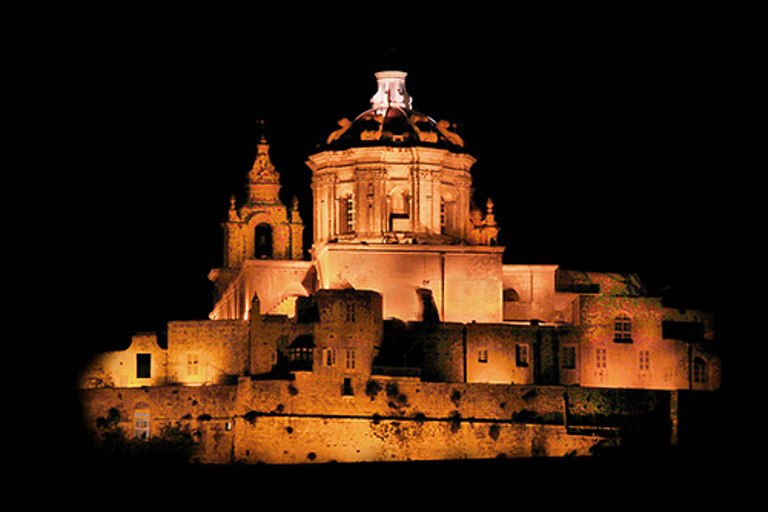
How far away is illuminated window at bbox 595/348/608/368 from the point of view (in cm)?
8962

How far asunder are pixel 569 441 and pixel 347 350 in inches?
347

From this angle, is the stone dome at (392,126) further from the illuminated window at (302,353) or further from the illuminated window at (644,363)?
the illuminated window at (644,363)

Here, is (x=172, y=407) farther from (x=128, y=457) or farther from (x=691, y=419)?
(x=691, y=419)

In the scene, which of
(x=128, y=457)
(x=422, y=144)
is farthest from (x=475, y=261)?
(x=128, y=457)

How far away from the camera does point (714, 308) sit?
301 feet

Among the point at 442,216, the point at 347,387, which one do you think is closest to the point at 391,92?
the point at 442,216

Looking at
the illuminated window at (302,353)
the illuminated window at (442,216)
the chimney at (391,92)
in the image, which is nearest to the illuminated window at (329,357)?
the illuminated window at (302,353)

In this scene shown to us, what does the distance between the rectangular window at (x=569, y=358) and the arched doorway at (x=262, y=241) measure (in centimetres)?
1580

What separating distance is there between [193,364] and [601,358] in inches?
615

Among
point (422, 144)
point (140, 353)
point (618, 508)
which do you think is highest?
point (422, 144)

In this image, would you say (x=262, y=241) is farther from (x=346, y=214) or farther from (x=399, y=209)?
(x=399, y=209)

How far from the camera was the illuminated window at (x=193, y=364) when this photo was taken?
88.9 meters

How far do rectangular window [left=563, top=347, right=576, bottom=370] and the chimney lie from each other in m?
14.3

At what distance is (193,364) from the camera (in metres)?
89.0
